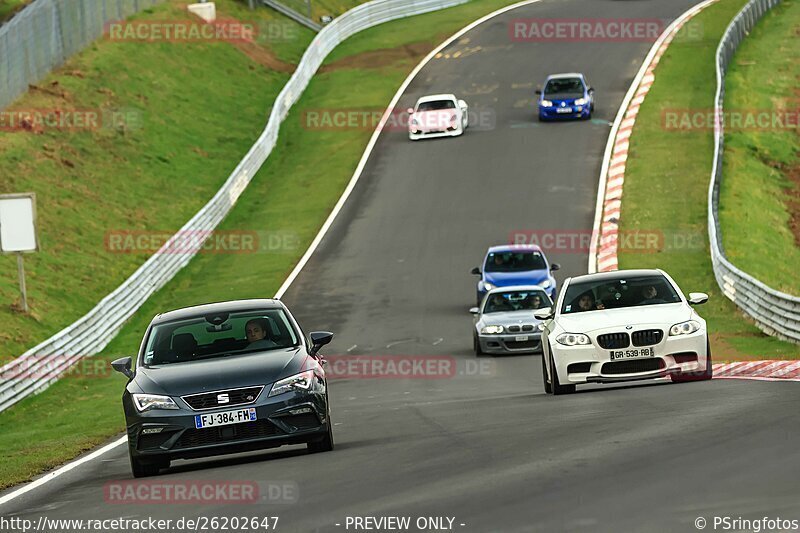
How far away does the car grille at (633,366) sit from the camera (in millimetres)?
17469

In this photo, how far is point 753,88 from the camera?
2203 inches

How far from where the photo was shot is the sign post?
30.6m

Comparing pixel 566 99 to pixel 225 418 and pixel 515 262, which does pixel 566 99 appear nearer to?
pixel 515 262

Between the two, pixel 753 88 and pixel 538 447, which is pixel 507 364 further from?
pixel 753 88

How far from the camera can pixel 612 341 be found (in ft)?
57.5

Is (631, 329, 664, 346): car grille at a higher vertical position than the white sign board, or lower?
lower

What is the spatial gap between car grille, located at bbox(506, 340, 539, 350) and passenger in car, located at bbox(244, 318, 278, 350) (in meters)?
13.0

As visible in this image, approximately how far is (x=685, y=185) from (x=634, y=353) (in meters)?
27.9

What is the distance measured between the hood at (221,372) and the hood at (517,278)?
1900cm

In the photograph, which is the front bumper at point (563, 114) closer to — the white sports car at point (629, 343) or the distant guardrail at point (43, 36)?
the distant guardrail at point (43, 36)

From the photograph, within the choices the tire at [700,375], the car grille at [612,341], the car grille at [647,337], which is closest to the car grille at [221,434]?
the car grille at [612,341]

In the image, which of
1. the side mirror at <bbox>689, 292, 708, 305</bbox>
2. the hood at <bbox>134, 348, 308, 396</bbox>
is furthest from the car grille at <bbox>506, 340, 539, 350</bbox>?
the hood at <bbox>134, 348, 308, 396</bbox>

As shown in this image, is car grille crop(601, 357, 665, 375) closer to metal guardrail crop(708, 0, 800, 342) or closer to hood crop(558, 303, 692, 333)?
hood crop(558, 303, 692, 333)

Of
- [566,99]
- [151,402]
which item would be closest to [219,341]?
[151,402]
